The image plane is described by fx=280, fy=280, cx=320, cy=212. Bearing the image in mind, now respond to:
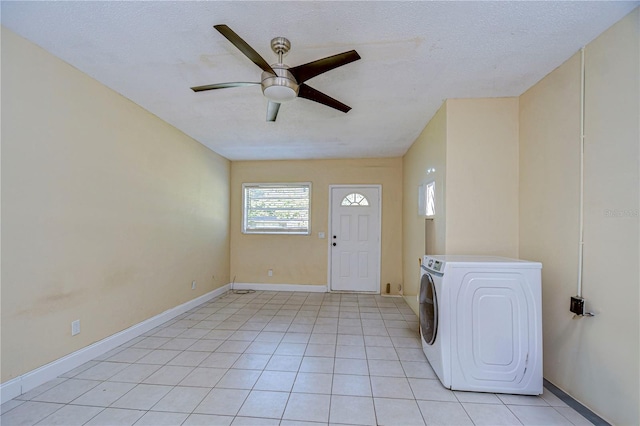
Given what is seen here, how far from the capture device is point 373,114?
10.5 ft

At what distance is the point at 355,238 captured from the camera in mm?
5250

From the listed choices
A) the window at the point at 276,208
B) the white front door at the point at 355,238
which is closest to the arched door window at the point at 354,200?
the white front door at the point at 355,238

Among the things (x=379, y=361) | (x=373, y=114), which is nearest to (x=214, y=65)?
(x=373, y=114)

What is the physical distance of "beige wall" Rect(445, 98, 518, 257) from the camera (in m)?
2.71

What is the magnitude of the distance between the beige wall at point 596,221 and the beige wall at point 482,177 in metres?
0.29

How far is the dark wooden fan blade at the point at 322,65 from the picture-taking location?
172 centimetres

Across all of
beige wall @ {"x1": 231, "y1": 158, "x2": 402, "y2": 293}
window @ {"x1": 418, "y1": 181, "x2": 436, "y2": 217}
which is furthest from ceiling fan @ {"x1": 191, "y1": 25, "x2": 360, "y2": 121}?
beige wall @ {"x1": 231, "y1": 158, "x2": 402, "y2": 293}

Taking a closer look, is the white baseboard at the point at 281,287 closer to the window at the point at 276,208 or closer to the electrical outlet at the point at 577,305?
the window at the point at 276,208

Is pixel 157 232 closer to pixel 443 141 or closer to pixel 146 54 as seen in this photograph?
pixel 146 54

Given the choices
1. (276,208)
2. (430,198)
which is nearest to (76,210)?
(276,208)

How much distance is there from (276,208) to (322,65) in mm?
3885

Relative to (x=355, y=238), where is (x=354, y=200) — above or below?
above

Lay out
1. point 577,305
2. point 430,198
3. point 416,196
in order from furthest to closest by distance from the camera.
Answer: point 416,196 < point 430,198 < point 577,305

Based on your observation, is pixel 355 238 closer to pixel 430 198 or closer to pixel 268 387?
pixel 430 198
